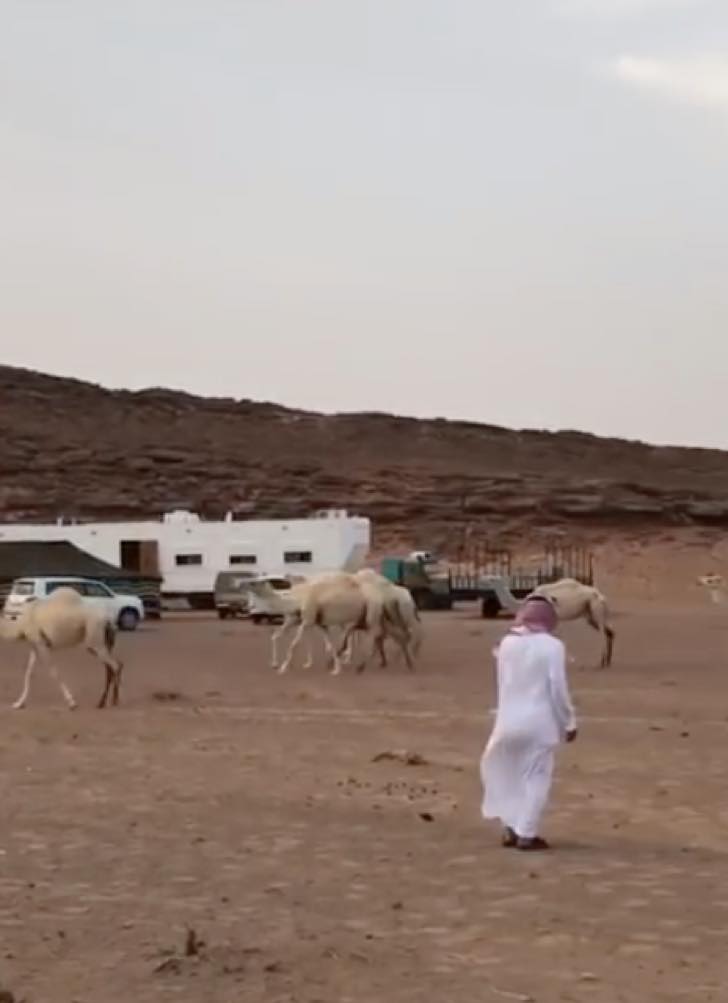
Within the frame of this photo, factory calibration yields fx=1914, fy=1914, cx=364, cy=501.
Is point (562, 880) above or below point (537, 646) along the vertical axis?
below

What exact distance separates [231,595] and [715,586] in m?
21.0

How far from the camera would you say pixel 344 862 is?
1101 centimetres

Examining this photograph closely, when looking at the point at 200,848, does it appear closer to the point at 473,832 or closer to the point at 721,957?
the point at 473,832

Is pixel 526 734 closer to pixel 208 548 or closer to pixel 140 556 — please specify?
pixel 208 548

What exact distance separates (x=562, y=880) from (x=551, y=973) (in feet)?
7.39

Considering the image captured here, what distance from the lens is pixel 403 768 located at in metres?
15.8

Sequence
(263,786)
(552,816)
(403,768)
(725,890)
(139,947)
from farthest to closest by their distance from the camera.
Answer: (403,768), (263,786), (552,816), (725,890), (139,947)

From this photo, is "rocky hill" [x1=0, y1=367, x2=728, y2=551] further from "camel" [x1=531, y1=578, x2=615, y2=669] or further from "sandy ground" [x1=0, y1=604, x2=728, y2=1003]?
"sandy ground" [x1=0, y1=604, x2=728, y2=1003]

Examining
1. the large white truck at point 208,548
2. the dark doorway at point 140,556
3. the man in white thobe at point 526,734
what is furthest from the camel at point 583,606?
the dark doorway at point 140,556

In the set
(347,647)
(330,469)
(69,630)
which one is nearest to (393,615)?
(347,647)

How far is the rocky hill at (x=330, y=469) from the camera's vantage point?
8675cm

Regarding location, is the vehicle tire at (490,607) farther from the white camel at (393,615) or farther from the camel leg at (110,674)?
the camel leg at (110,674)

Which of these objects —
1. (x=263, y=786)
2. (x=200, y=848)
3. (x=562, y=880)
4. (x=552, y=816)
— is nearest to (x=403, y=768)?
(x=263, y=786)

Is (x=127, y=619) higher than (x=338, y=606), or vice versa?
(x=338, y=606)
